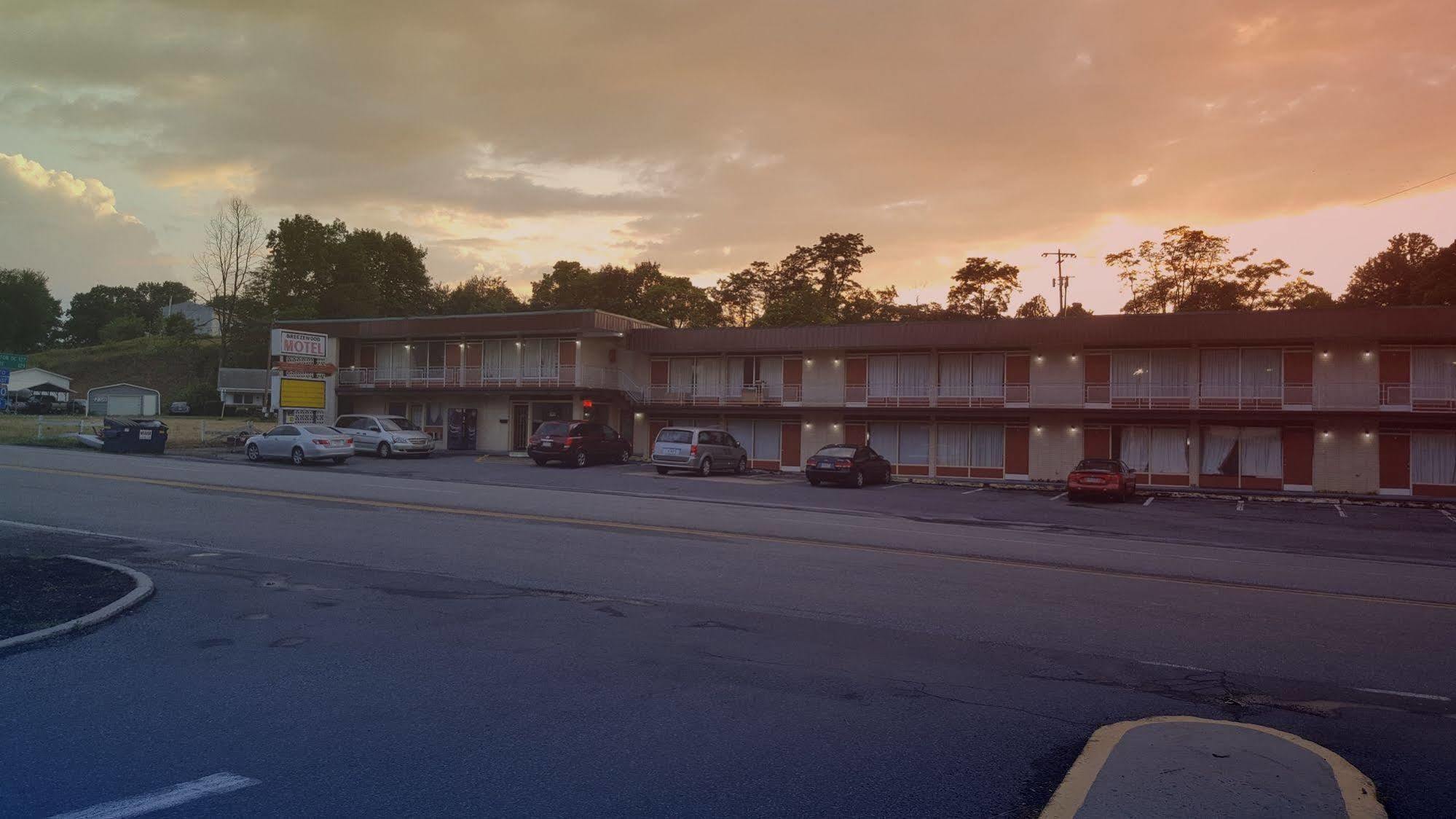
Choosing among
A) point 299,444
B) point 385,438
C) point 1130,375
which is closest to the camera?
point 299,444

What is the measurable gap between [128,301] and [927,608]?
15677cm

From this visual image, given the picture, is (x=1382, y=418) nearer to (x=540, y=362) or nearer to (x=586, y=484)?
(x=586, y=484)

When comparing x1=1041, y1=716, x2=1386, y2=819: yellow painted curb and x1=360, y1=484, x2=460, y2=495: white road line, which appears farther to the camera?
x1=360, y1=484, x2=460, y2=495: white road line

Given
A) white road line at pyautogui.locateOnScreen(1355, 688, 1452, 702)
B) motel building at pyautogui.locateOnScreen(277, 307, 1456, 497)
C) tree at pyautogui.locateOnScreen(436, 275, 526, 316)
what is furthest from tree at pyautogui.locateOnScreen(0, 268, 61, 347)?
white road line at pyautogui.locateOnScreen(1355, 688, 1452, 702)

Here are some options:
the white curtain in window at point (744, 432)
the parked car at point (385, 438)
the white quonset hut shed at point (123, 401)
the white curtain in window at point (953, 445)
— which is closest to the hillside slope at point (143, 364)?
the white quonset hut shed at point (123, 401)

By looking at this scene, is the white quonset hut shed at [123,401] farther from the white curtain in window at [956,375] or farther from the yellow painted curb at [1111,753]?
the yellow painted curb at [1111,753]

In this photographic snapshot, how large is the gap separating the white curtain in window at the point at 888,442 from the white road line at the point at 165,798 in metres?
35.5

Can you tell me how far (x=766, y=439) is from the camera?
41.2 metres

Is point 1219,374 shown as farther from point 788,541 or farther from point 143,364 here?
point 143,364

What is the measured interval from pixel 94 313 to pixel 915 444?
133m

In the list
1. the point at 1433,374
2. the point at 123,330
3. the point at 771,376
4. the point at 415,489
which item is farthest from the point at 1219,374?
the point at 123,330

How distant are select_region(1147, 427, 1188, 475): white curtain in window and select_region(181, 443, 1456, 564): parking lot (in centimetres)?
493

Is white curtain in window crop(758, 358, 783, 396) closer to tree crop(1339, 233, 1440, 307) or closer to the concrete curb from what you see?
the concrete curb

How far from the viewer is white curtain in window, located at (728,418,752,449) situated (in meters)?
41.5
